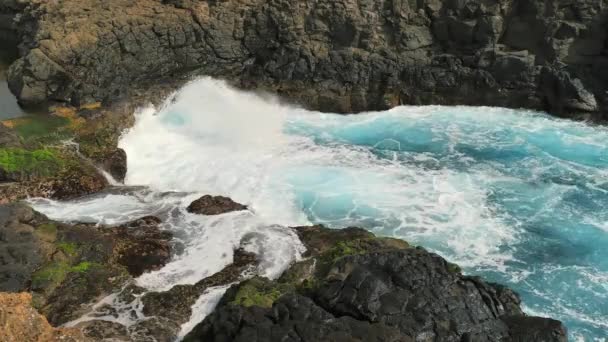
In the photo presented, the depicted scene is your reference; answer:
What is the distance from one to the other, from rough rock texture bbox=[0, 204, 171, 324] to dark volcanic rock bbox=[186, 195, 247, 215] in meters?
1.55

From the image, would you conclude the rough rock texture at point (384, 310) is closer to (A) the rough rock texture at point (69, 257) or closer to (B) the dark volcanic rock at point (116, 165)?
(A) the rough rock texture at point (69, 257)

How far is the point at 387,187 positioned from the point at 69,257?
12963 mm

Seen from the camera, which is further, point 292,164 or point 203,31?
point 203,31

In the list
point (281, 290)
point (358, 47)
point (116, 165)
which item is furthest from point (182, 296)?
point (358, 47)

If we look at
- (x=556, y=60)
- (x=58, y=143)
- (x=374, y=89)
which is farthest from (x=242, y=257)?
(x=556, y=60)

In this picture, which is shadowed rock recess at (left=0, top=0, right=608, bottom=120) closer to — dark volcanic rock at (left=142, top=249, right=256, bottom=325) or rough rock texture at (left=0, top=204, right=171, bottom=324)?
rough rock texture at (left=0, top=204, right=171, bottom=324)

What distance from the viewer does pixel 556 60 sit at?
33.0 metres

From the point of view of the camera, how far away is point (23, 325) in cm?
1135

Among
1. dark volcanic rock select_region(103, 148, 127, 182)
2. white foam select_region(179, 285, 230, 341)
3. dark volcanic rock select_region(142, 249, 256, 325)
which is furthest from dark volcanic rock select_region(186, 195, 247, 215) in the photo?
dark volcanic rock select_region(103, 148, 127, 182)

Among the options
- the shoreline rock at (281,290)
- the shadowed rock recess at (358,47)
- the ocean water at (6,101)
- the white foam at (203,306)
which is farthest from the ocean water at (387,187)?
the ocean water at (6,101)

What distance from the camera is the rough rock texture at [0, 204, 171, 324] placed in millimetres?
15266

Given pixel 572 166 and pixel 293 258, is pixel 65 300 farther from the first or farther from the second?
pixel 572 166

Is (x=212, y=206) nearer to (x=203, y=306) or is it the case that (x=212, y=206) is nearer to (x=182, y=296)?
(x=182, y=296)

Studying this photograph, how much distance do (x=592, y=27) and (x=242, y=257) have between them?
25.7m
